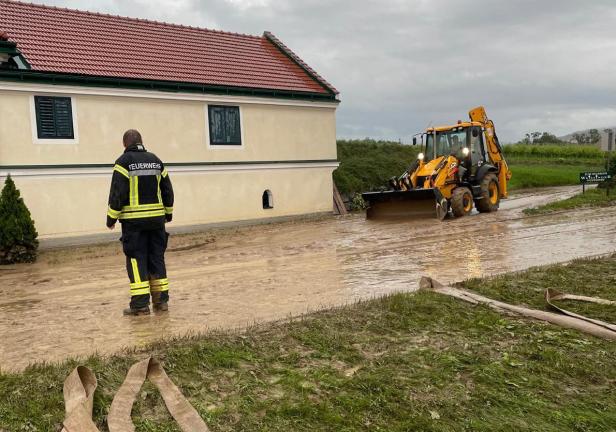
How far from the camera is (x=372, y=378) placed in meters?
4.61

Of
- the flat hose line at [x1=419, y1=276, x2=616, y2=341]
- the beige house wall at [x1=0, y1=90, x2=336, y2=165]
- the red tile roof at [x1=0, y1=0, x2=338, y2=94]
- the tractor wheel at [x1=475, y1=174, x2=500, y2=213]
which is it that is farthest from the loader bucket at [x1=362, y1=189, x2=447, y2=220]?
the flat hose line at [x1=419, y1=276, x2=616, y2=341]

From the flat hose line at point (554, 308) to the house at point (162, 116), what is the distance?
11.7m

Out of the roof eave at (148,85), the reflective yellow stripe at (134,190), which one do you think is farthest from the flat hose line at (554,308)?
the roof eave at (148,85)

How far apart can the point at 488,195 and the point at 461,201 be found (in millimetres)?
1848

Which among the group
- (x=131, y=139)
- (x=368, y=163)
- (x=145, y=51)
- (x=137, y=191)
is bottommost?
(x=137, y=191)

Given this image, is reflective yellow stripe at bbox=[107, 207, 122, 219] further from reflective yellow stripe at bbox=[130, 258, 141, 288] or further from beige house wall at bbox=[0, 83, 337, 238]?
beige house wall at bbox=[0, 83, 337, 238]

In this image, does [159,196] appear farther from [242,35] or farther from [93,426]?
[242,35]

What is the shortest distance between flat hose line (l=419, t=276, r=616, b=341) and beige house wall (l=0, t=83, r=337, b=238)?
11605 mm

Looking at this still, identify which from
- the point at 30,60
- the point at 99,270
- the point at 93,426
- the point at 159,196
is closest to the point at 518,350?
the point at 93,426

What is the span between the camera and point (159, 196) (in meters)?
7.05

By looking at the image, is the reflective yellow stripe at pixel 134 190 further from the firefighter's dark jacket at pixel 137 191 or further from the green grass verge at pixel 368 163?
the green grass verge at pixel 368 163

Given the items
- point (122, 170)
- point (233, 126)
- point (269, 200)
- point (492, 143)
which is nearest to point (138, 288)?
point (122, 170)

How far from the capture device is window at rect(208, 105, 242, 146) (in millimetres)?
→ 18750

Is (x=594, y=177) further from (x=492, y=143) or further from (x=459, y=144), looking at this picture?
(x=459, y=144)
